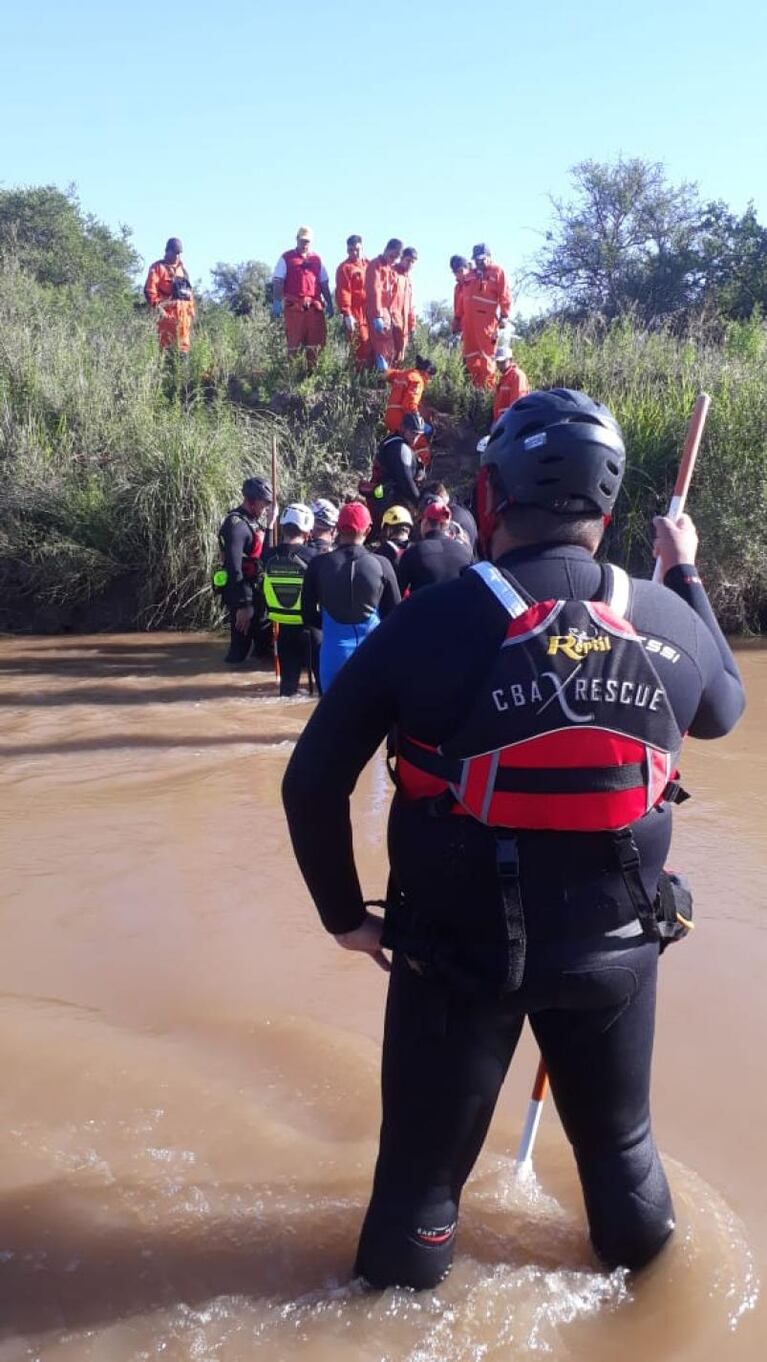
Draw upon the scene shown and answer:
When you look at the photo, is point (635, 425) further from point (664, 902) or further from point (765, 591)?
point (664, 902)

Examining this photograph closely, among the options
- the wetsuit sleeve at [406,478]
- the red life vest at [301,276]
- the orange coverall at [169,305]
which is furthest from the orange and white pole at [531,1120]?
the orange coverall at [169,305]

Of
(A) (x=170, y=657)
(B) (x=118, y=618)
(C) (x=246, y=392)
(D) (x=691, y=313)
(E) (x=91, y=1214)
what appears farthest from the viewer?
(D) (x=691, y=313)

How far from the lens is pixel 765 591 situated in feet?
39.0

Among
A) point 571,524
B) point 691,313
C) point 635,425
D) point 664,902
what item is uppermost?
point 691,313

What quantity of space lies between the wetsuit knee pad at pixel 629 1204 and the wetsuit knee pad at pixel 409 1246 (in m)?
0.29

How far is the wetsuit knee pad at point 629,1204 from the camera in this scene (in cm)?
223

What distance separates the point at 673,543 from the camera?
2400mm

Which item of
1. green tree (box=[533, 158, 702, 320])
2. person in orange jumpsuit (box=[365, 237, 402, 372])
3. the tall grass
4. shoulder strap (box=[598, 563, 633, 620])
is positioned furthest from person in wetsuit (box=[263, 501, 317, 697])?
green tree (box=[533, 158, 702, 320])

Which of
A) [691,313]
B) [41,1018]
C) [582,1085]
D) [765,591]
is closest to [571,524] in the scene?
[582,1085]

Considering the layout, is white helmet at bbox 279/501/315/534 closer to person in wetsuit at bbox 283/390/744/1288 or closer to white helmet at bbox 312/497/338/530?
white helmet at bbox 312/497/338/530

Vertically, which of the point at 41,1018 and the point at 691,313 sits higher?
the point at 691,313

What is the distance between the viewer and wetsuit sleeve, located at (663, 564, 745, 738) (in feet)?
7.04

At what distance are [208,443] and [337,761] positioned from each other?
1093 cm

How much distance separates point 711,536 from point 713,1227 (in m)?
9.64
